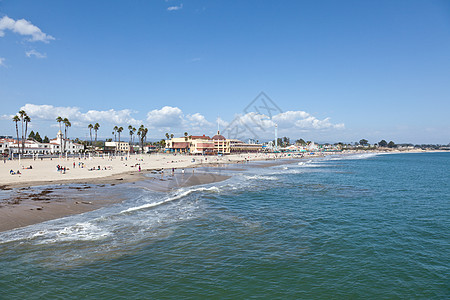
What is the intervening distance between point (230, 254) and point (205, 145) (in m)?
127

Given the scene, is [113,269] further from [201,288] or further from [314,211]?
[314,211]

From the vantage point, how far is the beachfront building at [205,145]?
453 feet

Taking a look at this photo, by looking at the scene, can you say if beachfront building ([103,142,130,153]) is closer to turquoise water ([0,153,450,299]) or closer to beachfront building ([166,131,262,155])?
beachfront building ([166,131,262,155])

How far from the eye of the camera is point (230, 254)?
1288 centimetres

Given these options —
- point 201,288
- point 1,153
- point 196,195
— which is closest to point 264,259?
point 201,288

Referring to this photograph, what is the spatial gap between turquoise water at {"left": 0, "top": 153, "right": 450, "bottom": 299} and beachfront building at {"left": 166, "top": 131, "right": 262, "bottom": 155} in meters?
114

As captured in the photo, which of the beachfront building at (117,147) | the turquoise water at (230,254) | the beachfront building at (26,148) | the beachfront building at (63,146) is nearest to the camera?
the turquoise water at (230,254)

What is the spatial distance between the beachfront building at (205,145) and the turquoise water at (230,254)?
4487 inches

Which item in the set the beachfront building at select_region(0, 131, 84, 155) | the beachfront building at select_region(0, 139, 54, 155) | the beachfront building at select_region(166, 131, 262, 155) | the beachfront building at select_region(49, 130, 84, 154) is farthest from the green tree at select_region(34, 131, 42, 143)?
the beachfront building at select_region(166, 131, 262, 155)

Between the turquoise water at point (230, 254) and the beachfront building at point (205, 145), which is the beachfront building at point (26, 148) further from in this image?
the turquoise water at point (230, 254)

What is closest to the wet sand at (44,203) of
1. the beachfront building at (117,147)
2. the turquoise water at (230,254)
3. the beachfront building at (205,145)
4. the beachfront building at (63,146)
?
the turquoise water at (230,254)

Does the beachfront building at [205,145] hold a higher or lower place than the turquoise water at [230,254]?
higher

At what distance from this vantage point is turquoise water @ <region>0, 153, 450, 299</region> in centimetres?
990

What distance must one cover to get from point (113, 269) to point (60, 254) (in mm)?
3452
